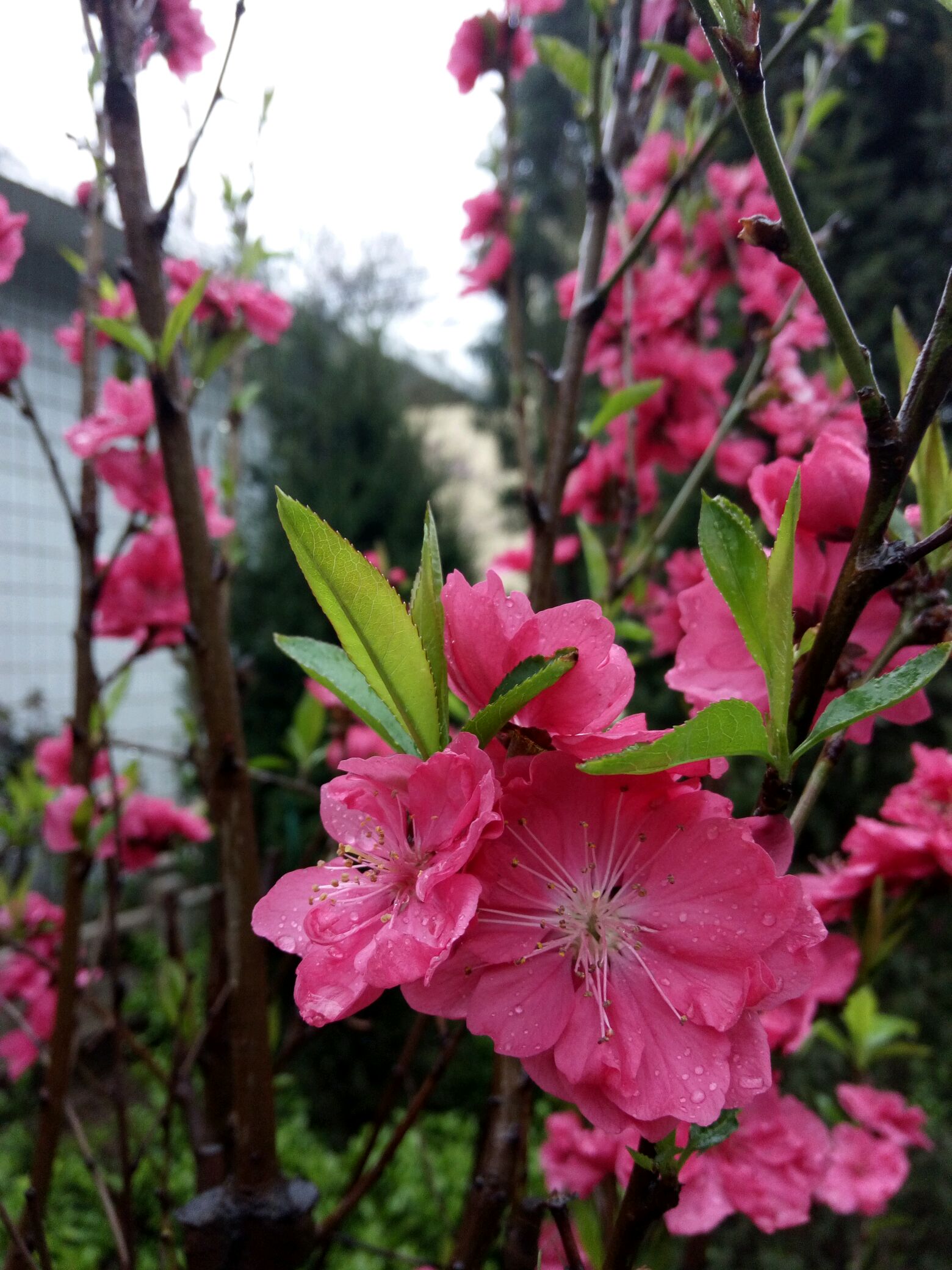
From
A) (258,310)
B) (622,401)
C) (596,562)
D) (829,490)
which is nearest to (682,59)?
(622,401)

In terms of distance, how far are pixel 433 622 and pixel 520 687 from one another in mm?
67

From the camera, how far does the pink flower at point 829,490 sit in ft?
1.47

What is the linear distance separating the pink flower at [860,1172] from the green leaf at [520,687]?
95cm

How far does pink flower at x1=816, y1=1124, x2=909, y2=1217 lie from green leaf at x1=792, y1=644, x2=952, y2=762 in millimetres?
917

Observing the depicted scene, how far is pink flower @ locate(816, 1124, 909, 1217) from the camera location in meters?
1.03

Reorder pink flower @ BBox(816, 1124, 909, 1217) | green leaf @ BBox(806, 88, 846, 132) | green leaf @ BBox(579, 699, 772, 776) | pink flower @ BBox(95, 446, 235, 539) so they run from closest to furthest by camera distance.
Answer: green leaf @ BBox(579, 699, 772, 776) < pink flower @ BBox(816, 1124, 909, 1217) < pink flower @ BBox(95, 446, 235, 539) < green leaf @ BBox(806, 88, 846, 132)

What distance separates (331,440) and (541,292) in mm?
2371

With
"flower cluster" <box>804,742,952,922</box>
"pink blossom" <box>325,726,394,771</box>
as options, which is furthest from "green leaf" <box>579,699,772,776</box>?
"pink blossom" <box>325,726,394,771</box>

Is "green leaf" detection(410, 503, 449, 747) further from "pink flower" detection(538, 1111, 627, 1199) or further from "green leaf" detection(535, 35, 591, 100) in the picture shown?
"green leaf" detection(535, 35, 591, 100)

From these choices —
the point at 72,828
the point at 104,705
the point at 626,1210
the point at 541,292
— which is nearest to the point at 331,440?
the point at 541,292

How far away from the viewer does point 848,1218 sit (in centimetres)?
182

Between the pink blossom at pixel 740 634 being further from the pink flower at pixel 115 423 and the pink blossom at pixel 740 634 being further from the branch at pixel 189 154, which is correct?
the pink flower at pixel 115 423

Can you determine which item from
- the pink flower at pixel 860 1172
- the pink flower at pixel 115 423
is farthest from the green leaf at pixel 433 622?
the pink flower at pixel 860 1172

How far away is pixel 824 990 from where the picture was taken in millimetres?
781
